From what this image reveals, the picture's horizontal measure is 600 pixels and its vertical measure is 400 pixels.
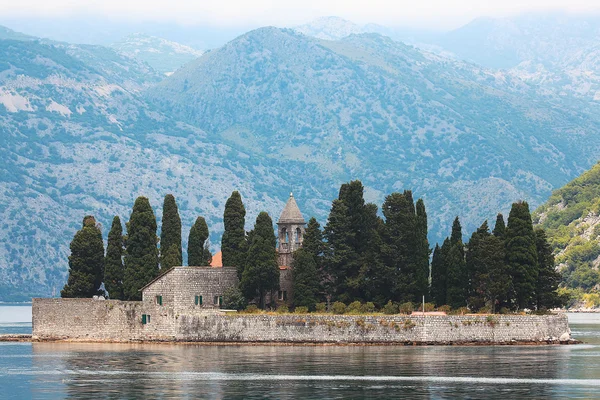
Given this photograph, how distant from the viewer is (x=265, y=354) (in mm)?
110812

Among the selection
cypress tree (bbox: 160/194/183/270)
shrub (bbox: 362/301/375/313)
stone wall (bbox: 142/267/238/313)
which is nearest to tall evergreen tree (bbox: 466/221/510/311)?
shrub (bbox: 362/301/375/313)

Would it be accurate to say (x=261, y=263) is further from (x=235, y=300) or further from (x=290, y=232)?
(x=290, y=232)

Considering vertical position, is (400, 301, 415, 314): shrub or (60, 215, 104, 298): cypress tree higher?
(60, 215, 104, 298): cypress tree

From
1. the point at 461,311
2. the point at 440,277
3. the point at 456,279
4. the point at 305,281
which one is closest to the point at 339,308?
the point at 305,281

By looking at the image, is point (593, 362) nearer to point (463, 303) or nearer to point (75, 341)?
point (463, 303)

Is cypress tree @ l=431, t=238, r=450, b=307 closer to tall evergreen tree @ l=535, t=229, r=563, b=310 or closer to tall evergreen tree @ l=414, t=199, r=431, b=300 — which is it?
tall evergreen tree @ l=414, t=199, r=431, b=300

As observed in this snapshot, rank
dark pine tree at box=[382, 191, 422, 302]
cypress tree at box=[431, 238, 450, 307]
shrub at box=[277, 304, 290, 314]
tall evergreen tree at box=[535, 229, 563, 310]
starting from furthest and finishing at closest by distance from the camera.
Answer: cypress tree at box=[431, 238, 450, 307], tall evergreen tree at box=[535, 229, 563, 310], dark pine tree at box=[382, 191, 422, 302], shrub at box=[277, 304, 290, 314]

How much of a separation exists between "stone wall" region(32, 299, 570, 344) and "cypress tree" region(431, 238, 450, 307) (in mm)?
7997

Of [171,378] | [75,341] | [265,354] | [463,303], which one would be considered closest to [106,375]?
[171,378]

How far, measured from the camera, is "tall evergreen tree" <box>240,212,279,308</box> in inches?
4870

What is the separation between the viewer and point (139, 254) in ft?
417

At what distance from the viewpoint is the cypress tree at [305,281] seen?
124m

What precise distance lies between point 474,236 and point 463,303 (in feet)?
23.1

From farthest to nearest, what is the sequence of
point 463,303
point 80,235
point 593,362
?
point 80,235
point 463,303
point 593,362
